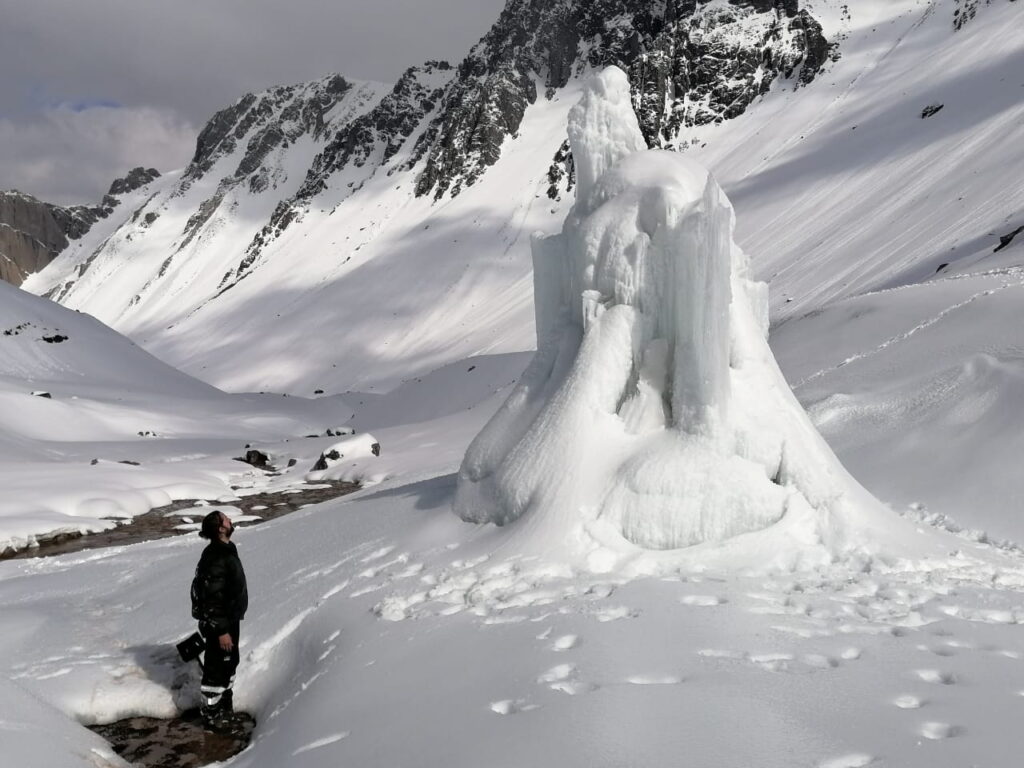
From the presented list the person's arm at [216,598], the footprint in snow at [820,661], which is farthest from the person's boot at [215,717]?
the footprint in snow at [820,661]

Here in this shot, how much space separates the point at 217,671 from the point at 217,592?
24.8 inches

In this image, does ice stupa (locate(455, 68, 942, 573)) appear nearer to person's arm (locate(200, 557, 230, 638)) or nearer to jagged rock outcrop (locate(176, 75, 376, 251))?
person's arm (locate(200, 557, 230, 638))

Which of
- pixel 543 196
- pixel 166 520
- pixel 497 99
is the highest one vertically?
pixel 497 99

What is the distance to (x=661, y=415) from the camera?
7.69 metres

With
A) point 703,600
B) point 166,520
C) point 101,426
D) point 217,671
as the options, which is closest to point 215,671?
point 217,671

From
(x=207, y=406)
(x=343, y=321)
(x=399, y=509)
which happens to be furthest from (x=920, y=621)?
(x=343, y=321)

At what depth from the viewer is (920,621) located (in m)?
5.41

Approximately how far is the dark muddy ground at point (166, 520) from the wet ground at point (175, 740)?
8.65 metres

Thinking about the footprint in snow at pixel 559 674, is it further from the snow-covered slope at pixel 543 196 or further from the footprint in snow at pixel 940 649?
the snow-covered slope at pixel 543 196

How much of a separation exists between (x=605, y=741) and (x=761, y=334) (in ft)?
18.8

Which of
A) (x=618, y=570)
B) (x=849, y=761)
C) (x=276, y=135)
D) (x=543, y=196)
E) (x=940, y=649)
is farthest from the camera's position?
(x=276, y=135)

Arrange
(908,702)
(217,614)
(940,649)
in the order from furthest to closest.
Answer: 1. (217,614)
2. (940,649)
3. (908,702)

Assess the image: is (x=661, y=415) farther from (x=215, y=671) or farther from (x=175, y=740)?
(x=175, y=740)

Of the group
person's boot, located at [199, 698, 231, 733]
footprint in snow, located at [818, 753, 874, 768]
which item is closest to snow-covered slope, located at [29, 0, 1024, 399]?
footprint in snow, located at [818, 753, 874, 768]
